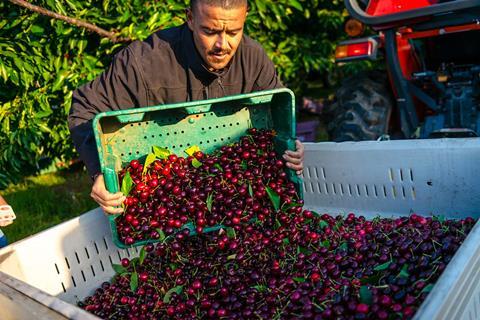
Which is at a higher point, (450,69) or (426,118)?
(450,69)

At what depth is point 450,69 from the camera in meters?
3.99

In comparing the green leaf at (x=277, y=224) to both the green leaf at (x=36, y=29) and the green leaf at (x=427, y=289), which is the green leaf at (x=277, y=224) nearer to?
the green leaf at (x=427, y=289)

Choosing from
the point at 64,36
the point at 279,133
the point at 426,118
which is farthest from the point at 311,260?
the point at 64,36

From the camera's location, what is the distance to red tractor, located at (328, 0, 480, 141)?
12.2 ft

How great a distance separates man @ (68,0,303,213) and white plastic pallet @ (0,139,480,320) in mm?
316

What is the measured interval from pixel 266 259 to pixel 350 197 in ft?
2.82

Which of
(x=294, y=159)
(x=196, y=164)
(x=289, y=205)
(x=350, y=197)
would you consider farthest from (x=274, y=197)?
(x=350, y=197)

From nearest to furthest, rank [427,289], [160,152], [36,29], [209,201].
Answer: [427,289] → [209,201] → [160,152] → [36,29]

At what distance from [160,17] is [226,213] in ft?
7.85

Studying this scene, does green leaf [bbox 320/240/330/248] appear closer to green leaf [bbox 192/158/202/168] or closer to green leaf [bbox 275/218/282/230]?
green leaf [bbox 275/218/282/230]

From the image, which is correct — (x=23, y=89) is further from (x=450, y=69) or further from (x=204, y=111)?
(x=450, y=69)

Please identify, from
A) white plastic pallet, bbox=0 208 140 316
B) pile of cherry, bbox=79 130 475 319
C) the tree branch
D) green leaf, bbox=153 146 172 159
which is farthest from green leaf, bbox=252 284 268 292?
the tree branch

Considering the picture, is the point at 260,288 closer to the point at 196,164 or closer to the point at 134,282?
the point at 134,282

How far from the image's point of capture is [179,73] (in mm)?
2918
